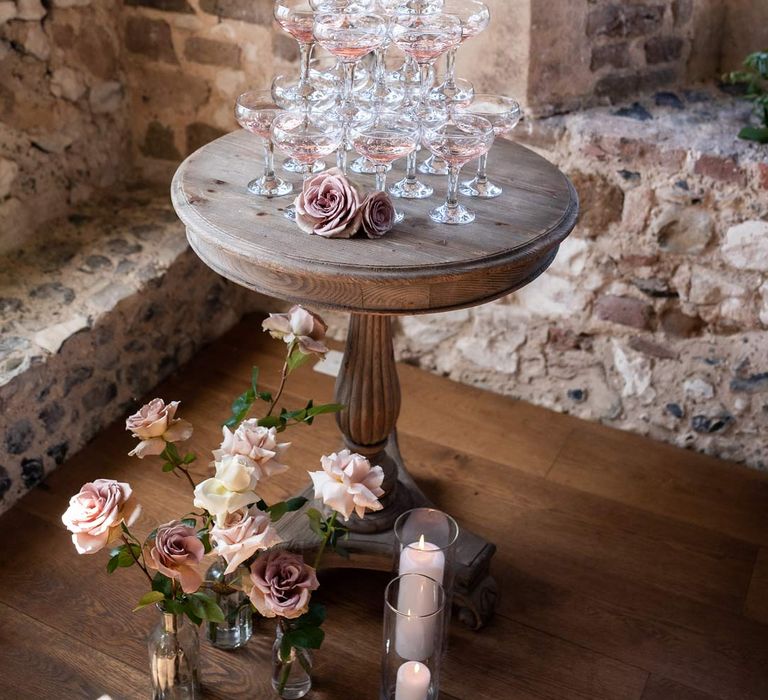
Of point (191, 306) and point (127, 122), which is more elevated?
point (127, 122)

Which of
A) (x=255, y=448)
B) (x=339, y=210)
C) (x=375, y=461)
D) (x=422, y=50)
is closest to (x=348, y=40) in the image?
(x=422, y=50)

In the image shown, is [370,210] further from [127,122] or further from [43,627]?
[127,122]

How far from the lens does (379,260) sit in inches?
62.9

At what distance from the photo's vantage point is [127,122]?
9.91 feet

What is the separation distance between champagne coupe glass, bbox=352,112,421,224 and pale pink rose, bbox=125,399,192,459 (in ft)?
1.66

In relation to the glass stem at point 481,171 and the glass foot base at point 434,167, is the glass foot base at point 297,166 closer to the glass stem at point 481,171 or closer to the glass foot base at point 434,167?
the glass foot base at point 434,167

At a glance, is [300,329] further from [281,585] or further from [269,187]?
[281,585]

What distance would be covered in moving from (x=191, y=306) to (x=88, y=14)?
86 cm

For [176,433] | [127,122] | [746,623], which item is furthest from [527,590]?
[127,122]

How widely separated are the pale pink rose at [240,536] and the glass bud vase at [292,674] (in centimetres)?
32

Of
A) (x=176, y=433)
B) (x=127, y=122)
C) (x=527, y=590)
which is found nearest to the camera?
(x=176, y=433)

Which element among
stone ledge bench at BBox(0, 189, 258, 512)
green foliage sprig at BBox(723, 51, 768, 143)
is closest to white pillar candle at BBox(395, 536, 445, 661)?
stone ledge bench at BBox(0, 189, 258, 512)

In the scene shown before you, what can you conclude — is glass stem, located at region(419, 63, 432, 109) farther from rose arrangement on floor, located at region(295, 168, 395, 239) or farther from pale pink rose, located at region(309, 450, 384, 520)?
pale pink rose, located at region(309, 450, 384, 520)

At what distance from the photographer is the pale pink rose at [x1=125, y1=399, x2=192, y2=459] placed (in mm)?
1607
